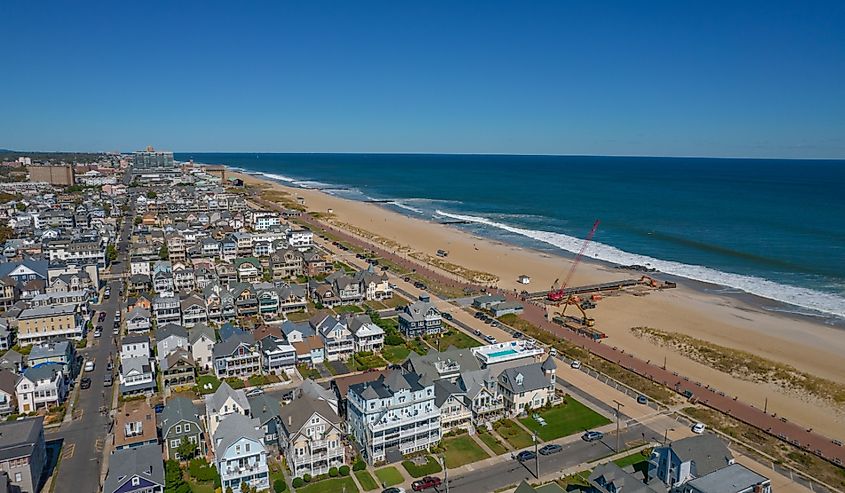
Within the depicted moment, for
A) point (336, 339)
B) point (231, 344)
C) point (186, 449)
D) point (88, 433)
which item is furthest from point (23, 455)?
point (336, 339)

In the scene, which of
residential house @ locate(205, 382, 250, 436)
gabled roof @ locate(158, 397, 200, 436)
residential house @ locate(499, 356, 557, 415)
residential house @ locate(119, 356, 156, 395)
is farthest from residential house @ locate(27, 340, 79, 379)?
residential house @ locate(499, 356, 557, 415)

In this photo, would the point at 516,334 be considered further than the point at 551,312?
No

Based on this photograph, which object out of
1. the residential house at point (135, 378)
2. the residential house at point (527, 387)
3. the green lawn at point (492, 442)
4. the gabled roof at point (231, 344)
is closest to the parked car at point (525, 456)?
the green lawn at point (492, 442)

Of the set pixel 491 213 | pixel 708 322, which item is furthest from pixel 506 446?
pixel 491 213

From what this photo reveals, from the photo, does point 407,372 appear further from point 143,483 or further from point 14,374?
point 14,374

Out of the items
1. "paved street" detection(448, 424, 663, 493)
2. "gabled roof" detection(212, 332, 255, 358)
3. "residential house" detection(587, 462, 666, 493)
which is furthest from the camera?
"gabled roof" detection(212, 332, 255, 358)

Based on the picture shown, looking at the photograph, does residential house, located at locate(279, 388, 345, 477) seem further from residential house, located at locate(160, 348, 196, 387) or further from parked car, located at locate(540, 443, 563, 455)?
residential house, located at locate(160, 348, 196, 387)
